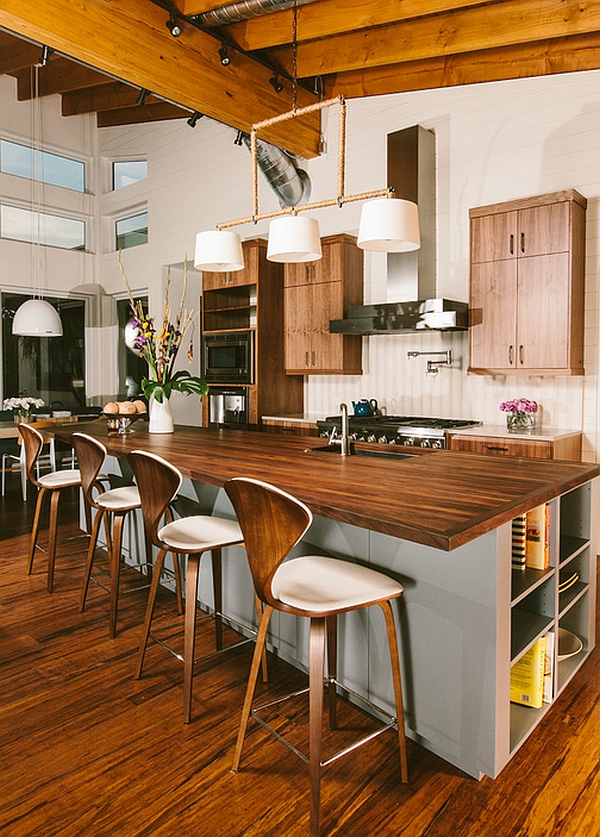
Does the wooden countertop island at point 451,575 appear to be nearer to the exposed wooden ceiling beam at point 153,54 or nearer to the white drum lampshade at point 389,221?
the white drum lampshade at point 389,221

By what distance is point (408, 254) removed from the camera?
5059mm

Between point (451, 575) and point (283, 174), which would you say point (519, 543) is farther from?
point (283, 174)

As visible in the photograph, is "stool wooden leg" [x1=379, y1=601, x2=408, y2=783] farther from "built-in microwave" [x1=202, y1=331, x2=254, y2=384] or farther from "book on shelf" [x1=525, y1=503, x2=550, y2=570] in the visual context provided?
"built-in microwave" [x1=202, y1=331, x2=254, y2=384]

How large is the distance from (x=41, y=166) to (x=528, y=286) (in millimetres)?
6586

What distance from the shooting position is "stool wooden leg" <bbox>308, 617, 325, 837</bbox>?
1.69 m

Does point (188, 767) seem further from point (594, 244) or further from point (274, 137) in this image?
point (274, 137)

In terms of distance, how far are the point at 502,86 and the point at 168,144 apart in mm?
4356

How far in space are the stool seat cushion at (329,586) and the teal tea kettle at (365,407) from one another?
11.3 feet

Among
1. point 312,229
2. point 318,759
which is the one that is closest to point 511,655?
point 318,759

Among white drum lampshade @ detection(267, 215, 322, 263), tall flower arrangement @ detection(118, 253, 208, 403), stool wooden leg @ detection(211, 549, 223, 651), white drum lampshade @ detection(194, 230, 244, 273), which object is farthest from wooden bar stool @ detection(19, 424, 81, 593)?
white drum lampshade @ detection(267, 215, 322, 263)

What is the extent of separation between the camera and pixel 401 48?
4574mm

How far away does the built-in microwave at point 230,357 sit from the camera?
612 cm

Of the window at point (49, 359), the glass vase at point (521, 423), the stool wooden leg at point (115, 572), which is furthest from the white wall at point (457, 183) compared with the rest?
the stool wooden leg at point (115, 572)

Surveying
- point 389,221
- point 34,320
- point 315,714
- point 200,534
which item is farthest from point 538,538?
point 34,320
